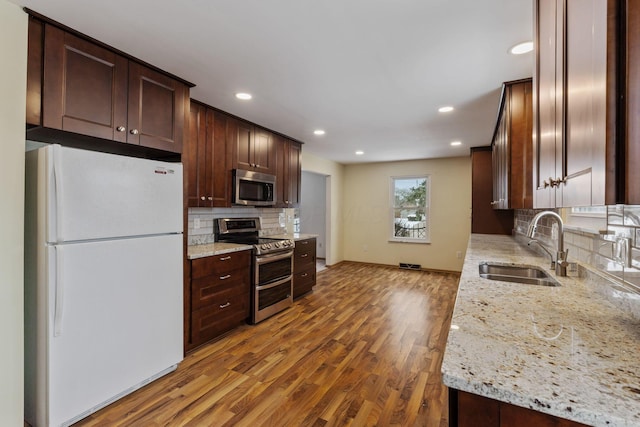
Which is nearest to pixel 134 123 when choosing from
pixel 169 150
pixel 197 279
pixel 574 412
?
pixel 169 150

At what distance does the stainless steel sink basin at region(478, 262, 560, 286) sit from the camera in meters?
1.91

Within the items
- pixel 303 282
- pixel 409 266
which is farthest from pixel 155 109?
pixel 409 266

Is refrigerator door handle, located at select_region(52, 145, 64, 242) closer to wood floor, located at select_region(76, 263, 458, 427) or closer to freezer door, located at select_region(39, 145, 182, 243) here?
freezer door, located at select_region(39, 145, 182, 243)

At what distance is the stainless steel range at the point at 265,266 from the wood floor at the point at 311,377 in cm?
17

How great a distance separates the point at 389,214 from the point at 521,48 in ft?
15.3

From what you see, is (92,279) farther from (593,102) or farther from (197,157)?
(593,102)

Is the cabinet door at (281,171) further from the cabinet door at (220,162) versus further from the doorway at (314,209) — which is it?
the doorway at (314,209)

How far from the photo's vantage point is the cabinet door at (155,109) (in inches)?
81.9

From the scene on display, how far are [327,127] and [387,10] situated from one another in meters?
2.21

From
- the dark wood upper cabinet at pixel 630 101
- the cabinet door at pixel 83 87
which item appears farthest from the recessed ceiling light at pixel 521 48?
the cabinet door at pixel 83 87

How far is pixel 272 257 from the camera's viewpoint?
134 inches

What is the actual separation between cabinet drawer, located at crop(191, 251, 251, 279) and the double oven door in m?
0.15

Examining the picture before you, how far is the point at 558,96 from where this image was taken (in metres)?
0.87

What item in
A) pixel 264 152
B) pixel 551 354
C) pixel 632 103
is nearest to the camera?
pixel 632 103
